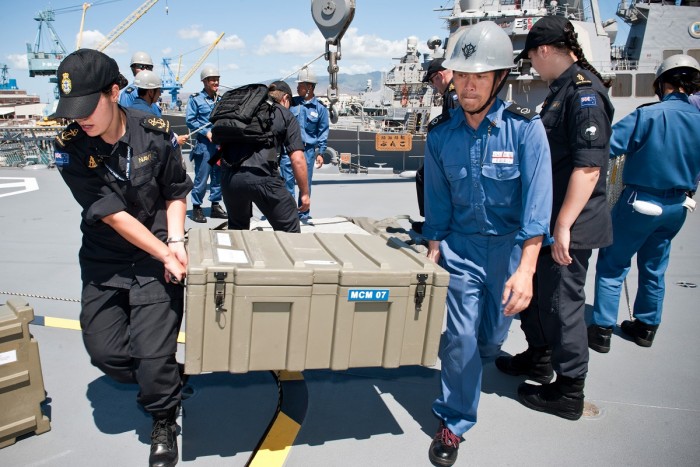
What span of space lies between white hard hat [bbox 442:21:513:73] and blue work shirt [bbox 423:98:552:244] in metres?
0.21

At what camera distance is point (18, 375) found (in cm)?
224

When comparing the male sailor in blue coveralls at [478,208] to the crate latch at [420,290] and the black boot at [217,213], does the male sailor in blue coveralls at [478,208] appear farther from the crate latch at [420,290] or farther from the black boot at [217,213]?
the black boot at [217,213]

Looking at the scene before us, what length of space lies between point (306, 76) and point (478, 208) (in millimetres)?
4796

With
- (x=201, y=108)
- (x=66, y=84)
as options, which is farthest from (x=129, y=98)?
(x=66, y=84)

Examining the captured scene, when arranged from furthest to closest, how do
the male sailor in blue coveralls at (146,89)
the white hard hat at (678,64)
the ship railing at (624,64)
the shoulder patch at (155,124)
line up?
the ship railing at (624,64), the male sailor in blue coveralls at (146,89), the white hard hat at (678,64), the shoulder patch at (155,124)

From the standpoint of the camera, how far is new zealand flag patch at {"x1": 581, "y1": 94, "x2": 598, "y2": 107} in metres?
2.53

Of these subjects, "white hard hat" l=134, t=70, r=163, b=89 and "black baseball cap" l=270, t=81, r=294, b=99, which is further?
"white hard hat" l=134, t=70, r=163, b=89

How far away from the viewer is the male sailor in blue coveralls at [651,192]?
10.4 feet

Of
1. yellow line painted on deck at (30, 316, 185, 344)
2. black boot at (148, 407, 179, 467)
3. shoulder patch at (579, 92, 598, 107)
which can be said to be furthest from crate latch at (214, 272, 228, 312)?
shoulder patch at (579, 92, 598, 107)

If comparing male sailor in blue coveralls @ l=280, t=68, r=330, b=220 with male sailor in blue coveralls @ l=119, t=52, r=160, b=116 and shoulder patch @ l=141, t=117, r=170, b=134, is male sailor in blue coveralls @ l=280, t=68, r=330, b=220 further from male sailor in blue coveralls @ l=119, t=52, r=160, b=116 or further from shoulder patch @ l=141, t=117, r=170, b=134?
shoulder patch @ l=141, t=117, r=170, b=134

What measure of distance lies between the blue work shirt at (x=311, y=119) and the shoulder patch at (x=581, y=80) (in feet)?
13.6

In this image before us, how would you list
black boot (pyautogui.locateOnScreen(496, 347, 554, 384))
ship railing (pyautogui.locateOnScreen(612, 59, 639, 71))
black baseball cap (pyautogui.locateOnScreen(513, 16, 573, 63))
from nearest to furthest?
black baseball cap (pyautogui.locateOnScreen(513, 16, 573, 63))
black boot (pyautogui.locateOnScreen(496, 347, 554, 384))
ship railing (pyautogui.locateOnScreen(612, 59, 639, 71))

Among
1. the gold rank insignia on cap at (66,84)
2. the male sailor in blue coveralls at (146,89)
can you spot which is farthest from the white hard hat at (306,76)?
the gold rank insignia on cap at (66,84)

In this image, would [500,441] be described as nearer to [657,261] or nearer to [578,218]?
[578,218]
